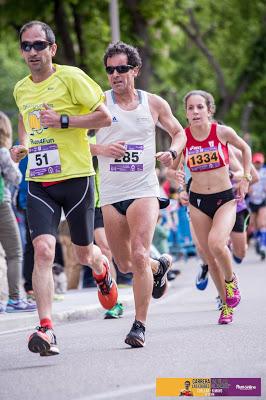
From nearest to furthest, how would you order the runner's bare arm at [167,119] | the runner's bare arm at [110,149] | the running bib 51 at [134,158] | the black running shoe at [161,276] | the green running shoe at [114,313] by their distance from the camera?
the runner's bare arm at [110,149] < the running bib 51 at [134,158] < the runner's bare arm at [167,119] < the black running shoe at [161,276] < the green running shoe at [114,313]

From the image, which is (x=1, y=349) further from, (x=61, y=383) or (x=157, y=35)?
(x=157, y=35)

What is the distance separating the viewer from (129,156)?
967 cm

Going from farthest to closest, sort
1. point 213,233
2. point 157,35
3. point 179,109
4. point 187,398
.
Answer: point 179,109 < point 157,35 < point 213,233 < point 187,398

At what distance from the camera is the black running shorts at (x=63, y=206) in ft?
29.6

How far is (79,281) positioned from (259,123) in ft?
115

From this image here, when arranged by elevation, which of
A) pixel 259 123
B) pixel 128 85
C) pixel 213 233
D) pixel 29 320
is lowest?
pixel 259 123

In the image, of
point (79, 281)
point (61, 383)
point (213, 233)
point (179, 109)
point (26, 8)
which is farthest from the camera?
point (179, 109)

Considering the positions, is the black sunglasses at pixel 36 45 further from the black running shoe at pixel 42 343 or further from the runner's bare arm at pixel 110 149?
the black running shoe at pixel 42 343

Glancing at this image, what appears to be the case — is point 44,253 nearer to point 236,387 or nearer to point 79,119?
point 79,119

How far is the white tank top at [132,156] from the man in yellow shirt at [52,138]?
0.53m

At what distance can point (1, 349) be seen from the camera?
9805 mm

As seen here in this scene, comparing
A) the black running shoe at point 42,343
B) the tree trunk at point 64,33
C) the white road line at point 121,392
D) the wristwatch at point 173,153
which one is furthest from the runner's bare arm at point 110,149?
the tree trunk at point 64,33

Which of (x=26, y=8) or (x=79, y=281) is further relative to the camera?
(x=26, y=8)

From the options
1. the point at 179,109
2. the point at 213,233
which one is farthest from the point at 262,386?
the point at 179,109
